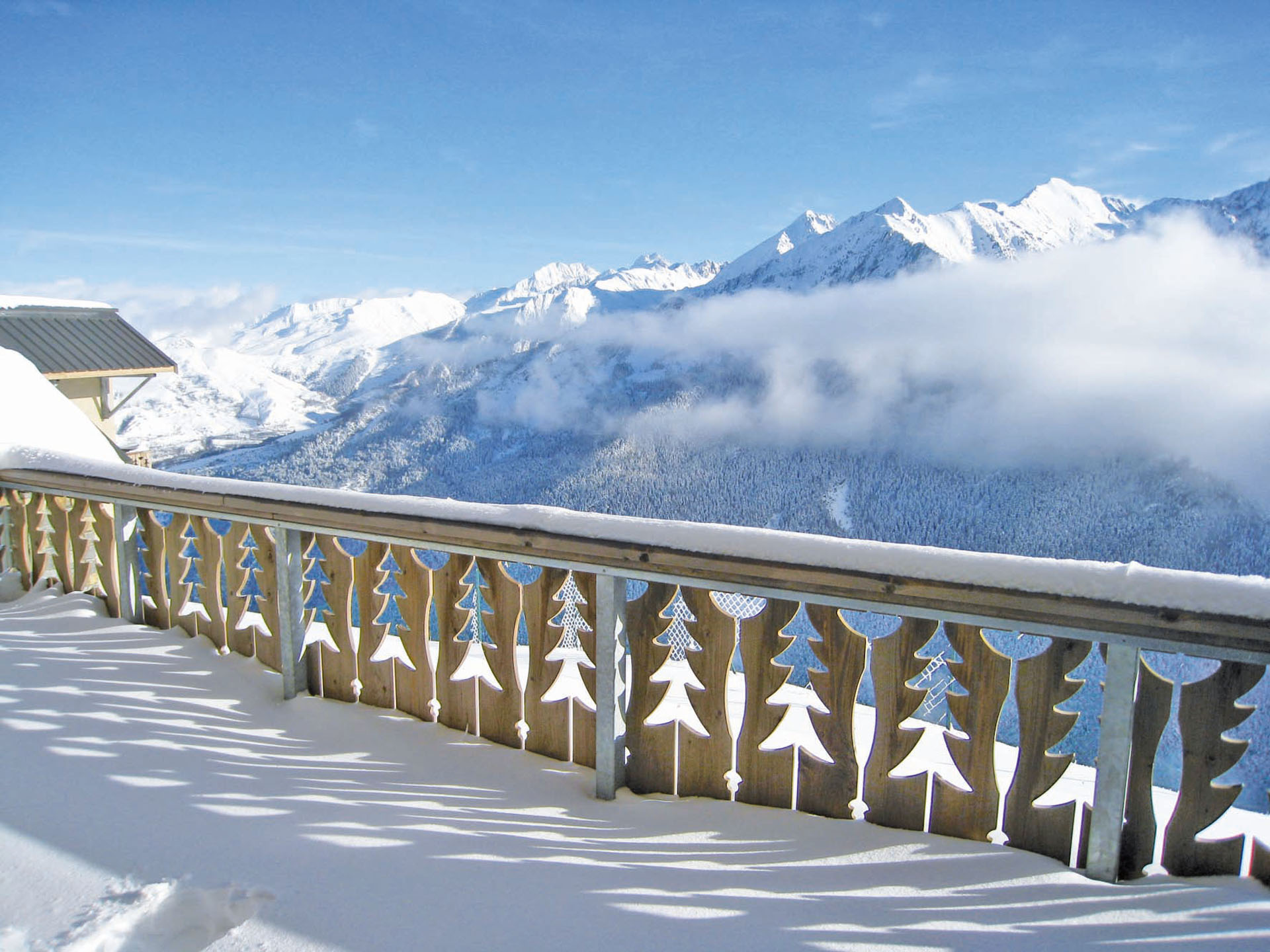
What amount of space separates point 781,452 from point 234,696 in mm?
108466

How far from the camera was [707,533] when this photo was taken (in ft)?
6.21

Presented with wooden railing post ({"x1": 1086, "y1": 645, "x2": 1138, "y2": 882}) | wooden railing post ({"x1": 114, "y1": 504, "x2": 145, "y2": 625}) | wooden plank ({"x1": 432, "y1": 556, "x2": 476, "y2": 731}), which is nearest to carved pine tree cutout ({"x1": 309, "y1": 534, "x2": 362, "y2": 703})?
wooden plank ({"x1": 432, "y1": 556, "x2": 476, "y2": 731})

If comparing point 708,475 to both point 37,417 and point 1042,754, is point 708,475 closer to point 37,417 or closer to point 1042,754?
point 37,417

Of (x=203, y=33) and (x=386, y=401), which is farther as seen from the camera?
(x=386, y=401)

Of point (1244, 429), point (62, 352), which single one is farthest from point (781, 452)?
point (62, 352)

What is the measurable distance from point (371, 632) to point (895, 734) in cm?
185

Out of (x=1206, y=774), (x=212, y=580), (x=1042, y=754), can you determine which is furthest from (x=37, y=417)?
(x=1206, y=774)

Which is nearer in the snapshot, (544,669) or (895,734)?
(895,734)

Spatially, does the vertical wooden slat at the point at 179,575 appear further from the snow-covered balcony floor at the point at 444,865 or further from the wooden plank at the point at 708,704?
the wooden plank at the point at 708,704

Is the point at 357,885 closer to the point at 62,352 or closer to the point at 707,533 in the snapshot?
the point at 707,533

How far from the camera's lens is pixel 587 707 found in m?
2.29

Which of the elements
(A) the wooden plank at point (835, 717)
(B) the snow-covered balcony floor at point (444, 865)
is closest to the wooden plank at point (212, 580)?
(B) the snow-covered balcony floor at point (444, 865)

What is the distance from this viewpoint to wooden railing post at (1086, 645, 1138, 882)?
1.56 m

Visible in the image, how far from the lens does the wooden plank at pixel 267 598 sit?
9.16 ft
